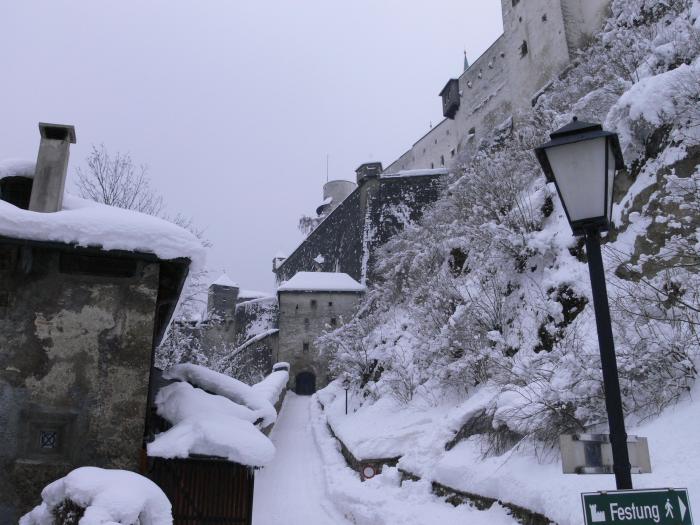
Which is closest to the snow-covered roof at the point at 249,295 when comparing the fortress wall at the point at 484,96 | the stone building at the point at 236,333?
the stone building at the point at 236,333

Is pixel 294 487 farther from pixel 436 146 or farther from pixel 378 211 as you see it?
pixel 436 146

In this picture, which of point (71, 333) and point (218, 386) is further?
point (218, 386)

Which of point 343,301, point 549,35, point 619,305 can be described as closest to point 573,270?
point 619,305

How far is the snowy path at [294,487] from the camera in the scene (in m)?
10.2

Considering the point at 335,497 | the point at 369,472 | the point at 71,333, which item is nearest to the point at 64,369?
the point at 71,333

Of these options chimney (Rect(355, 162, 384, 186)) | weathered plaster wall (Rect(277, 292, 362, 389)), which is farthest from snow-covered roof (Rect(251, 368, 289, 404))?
chimney (Rect(355, 162, 384, 186))

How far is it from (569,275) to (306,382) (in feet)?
95.6

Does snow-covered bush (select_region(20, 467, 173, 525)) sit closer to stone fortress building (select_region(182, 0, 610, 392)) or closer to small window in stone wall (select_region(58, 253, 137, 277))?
small window in stone wall (select_region(58, 253, 137, 277))

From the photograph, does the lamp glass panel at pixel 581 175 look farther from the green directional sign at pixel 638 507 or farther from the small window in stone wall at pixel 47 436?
the small window in stone wall at pixel 47 436

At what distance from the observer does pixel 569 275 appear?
10.5 metres

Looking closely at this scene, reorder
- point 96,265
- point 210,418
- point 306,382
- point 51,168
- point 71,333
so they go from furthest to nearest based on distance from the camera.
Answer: point 306,382, point 51,168, point 96,265, point 210,418, point 71,333

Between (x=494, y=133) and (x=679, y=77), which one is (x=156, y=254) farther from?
(x=494, y=133)

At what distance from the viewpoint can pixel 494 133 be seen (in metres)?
31.0

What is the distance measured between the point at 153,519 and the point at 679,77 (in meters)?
10.6
